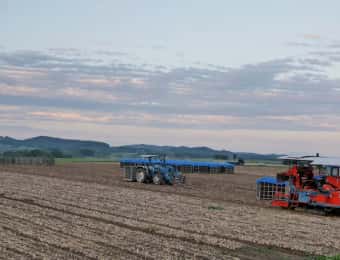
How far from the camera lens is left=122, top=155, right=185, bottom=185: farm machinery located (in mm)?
38906

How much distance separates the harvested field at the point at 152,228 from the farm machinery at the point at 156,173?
26.0ft

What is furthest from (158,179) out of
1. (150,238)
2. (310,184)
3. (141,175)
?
(150,238)

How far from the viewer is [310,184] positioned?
2572cm

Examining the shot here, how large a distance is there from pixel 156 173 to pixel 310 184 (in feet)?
49.1

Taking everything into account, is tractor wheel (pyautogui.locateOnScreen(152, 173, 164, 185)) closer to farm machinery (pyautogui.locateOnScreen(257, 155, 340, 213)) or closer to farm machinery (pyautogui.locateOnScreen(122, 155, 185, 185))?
farm machinery (pyautogui.locateOnScreen(122, 155, 185, 185))

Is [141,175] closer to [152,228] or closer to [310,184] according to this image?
[310,184]

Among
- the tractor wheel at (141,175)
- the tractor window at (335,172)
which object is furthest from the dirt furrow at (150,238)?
the tractor wheel at (141,175)

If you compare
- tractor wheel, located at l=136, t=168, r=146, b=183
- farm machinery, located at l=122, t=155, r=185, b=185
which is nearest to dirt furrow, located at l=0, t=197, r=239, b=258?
farm machinery, located at l=122, t=155, r=185, b=185

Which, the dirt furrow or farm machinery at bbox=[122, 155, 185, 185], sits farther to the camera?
farm machinery at bbox=[122, 155, 185, 185]

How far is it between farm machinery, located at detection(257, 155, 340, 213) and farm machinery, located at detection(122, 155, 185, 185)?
12.8 metres

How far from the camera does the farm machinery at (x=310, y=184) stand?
24.6 metres

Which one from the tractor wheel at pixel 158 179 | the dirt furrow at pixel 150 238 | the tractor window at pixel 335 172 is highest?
the tractor window at pixel 335 172

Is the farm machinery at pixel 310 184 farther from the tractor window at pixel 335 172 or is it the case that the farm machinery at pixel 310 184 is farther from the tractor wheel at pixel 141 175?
the tractor wheel at pixel 141 175

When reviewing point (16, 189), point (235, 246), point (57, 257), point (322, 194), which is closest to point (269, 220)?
point (322, 194)
